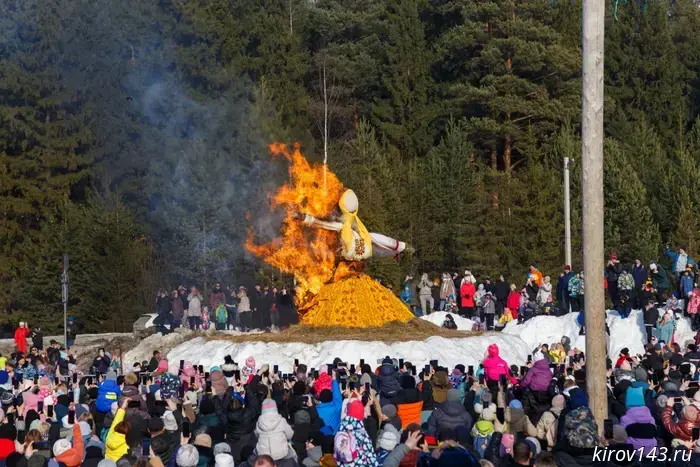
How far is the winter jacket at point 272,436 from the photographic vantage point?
13227mm

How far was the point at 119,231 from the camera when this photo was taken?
47.8 metres

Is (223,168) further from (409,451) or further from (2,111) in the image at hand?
(409,451)

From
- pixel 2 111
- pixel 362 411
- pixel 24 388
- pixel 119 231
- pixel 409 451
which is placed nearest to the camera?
pixel 409 451

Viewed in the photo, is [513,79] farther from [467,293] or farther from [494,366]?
[494,366]

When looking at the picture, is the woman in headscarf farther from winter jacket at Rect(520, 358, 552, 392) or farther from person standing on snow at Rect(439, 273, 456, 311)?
person standing on snow at Rect(439, 273, 456, 311)

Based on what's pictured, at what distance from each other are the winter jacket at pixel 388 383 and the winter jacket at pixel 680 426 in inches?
156

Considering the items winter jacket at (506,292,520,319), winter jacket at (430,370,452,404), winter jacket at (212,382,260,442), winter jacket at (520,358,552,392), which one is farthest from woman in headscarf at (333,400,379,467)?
winter jacket at (506,292,520,319)

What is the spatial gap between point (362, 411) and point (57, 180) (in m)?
44.6

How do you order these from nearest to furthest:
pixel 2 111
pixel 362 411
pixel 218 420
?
pixel 362 411
pixel 218 420
pixel 2 111

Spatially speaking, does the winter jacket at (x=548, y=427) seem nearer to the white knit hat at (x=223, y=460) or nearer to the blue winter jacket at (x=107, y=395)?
the white knit hat at (x=223, y=460)

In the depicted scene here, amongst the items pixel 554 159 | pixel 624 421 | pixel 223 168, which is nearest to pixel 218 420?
pixel 624 421

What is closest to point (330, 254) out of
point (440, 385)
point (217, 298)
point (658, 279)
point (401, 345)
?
point (401, 345)

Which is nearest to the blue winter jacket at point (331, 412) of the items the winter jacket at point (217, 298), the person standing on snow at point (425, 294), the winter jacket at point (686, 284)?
the winter jacket at point (686, 284)

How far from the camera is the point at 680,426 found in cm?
1369
